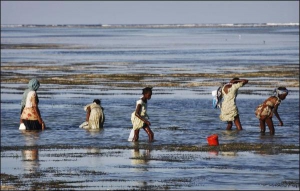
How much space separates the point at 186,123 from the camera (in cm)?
2336

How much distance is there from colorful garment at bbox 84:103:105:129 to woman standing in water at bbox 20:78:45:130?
1375 millimetres

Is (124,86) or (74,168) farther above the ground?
(124,86)

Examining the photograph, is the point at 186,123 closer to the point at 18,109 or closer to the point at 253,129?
the point at 253,129

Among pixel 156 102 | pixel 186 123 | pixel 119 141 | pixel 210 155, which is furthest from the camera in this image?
pixel 156 102

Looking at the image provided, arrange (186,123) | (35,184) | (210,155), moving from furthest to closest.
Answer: (186,123) < (210,155) < (35,184)

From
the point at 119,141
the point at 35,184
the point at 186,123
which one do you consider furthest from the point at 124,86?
the point at 35,184

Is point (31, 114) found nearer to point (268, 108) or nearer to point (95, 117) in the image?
point (95, 117)

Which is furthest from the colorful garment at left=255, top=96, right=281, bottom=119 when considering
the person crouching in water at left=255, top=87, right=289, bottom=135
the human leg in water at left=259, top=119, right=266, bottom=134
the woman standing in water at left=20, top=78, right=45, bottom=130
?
the woman standing in water at left=20, top=78, right=45, bottom=130

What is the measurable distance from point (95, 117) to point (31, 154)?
4.79 meters

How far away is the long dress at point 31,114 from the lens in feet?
65.1

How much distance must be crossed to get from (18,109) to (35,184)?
13786 mm

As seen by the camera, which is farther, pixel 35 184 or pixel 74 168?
pixel 74 168

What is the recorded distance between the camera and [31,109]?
2003 cm

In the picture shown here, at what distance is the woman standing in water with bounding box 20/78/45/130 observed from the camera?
1983cm
